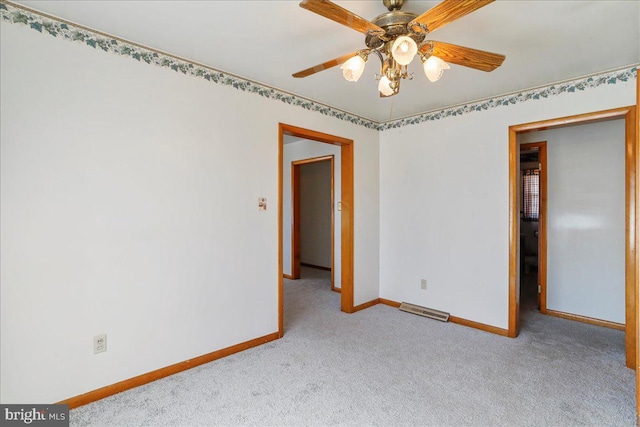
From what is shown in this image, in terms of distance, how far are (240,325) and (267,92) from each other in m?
2.09

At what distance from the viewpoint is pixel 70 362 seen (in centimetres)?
200

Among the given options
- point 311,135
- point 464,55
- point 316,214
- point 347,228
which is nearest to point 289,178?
point 316,214

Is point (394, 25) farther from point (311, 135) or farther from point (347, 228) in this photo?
point (347, 228)

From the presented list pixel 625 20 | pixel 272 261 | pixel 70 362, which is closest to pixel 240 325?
pixel 272 261

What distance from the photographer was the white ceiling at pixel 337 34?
1777 mm

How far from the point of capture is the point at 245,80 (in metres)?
2.79

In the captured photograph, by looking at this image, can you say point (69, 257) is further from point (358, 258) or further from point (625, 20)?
point (625, 20)

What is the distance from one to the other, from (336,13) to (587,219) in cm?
370

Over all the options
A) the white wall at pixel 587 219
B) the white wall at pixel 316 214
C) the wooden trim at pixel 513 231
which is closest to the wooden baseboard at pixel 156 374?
the wooden trim at pixel 513 231

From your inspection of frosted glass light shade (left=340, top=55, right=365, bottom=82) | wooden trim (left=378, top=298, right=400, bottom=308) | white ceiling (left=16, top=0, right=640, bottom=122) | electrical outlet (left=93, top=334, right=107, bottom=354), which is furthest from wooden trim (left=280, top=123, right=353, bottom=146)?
electrical outlet (left=93, top=334, right=107, bottom=354)

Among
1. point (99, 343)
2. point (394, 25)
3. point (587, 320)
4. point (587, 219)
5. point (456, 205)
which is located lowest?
point (587, 320)

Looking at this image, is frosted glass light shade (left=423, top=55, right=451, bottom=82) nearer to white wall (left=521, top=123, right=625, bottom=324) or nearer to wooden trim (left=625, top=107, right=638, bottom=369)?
wooden trim (left=625, top=107, right=638, bottom=369)

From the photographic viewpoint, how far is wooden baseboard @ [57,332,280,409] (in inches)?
80.0

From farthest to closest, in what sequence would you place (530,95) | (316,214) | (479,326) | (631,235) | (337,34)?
1. (316,214)
2. (479,326)
3. (530,95)
4. (631,235)
5. (337,34)
